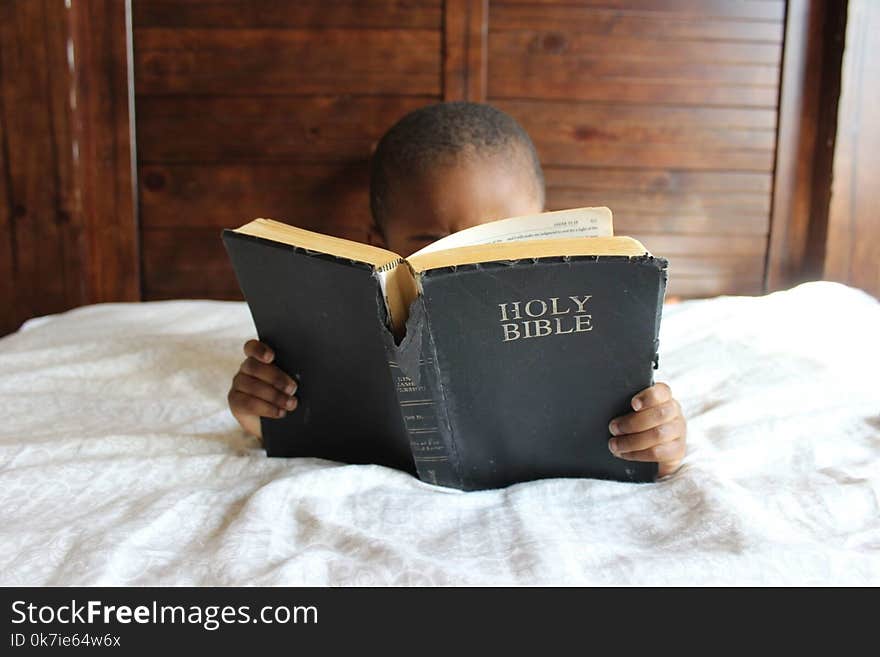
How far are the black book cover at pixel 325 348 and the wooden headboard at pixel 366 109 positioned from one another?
97cm

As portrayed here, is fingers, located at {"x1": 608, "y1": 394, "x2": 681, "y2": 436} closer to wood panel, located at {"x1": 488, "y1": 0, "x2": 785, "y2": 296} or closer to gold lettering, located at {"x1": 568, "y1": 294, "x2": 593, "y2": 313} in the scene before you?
gold lettering, located at {"x1": 568, "y1": 294, "x2": 593, "y2": 313}

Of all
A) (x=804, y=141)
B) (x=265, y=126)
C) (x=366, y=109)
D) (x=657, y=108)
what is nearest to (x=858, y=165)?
(x=804, y=141)

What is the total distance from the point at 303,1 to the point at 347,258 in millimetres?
1185

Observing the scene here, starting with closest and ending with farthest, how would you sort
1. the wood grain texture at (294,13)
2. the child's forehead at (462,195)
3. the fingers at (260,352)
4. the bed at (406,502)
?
the bed at (406,502)
the fingers at (260,352)
the child's forehead at (462,195)
the wood grain texture at (294,13)

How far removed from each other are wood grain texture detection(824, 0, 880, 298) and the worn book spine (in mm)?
1319

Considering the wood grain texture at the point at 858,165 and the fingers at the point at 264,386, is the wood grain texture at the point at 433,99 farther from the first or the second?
the fingers at the point at 264,386

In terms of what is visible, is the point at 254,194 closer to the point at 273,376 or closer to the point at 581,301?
the point at 273,376

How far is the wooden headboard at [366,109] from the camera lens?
157cm

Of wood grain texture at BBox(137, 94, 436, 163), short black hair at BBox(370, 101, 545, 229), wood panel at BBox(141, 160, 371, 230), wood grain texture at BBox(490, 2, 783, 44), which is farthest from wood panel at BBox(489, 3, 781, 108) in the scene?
short black hair at BBox(370, 101, 545, 229)

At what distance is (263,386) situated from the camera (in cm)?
72

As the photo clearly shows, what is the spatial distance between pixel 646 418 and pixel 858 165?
130 centimetres

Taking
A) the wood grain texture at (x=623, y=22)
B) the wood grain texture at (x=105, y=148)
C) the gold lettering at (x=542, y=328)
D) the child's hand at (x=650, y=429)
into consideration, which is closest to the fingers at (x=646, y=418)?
the child's hand at (x=650, y=429)

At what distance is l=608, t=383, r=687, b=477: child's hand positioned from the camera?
0.61 m
